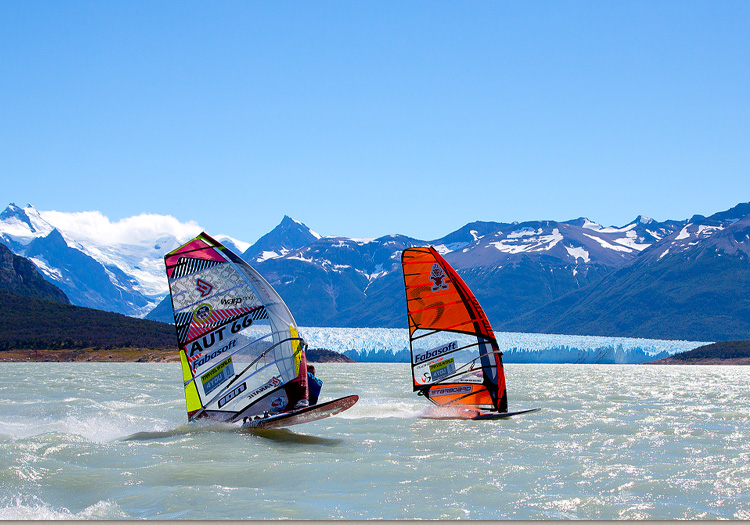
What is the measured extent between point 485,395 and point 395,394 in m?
13.4

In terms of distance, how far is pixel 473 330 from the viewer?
28234 mm

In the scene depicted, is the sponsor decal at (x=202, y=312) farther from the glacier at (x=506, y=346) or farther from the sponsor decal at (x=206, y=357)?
the glacier at (x=506, y=346)

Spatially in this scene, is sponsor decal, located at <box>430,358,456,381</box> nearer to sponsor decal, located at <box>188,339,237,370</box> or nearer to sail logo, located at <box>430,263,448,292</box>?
sail logo, located at <box>430,263,448,292</box>

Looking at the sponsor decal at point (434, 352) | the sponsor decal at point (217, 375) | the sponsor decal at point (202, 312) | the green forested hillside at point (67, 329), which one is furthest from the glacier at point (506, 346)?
the sponsor decal at point (202, 312)

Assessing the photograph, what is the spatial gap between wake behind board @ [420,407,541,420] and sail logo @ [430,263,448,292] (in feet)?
15.9

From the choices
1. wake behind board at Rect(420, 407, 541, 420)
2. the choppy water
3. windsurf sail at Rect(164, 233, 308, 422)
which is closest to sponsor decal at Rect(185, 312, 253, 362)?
windsurf sail at Rect(164, 233, 308, 422)

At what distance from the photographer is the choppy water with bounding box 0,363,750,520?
43.3ft

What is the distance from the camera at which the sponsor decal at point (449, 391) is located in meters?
28.9

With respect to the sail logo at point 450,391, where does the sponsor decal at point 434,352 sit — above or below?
above

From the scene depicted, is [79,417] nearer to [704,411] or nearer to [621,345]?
[704,411]

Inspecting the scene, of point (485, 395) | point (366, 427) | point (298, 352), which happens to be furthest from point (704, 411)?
point (298, 352)

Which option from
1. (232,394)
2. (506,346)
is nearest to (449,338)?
(232,394)

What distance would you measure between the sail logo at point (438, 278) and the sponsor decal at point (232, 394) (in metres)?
9.82

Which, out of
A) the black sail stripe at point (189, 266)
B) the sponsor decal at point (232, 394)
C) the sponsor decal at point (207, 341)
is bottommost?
the sponsor decal at point (232, 394)
